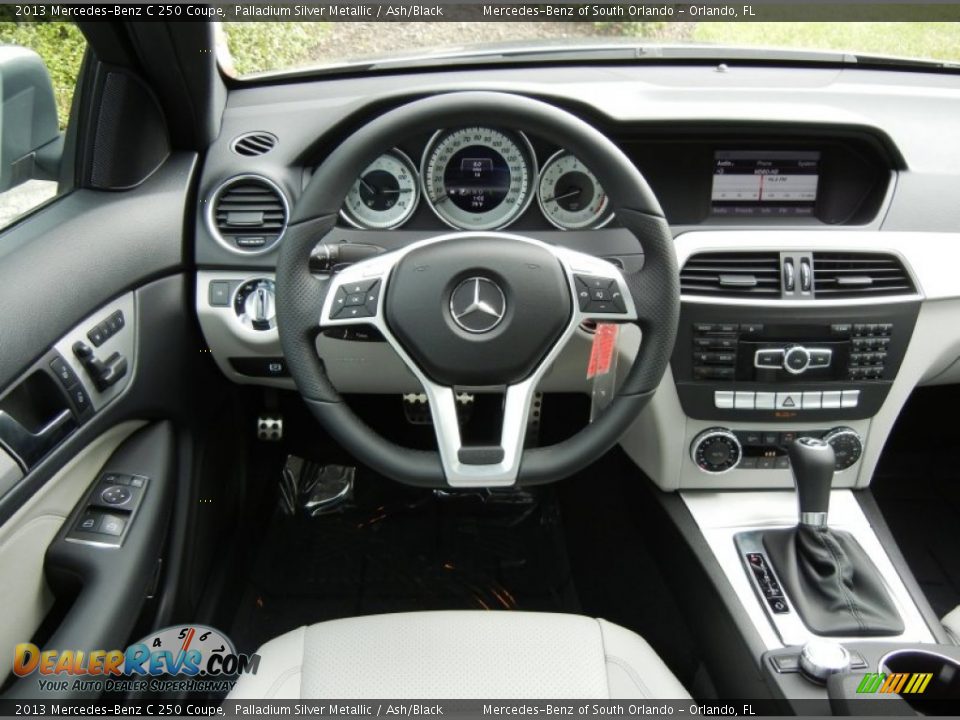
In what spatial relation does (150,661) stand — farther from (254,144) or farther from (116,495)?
(254,144)

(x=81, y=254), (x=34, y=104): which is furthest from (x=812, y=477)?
(x=34, y=104)

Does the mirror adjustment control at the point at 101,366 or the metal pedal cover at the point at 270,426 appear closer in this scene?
the mirror adjustment control at the point at 101,366

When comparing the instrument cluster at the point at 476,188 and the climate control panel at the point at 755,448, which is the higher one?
the instrument cluster at the point at 476,188

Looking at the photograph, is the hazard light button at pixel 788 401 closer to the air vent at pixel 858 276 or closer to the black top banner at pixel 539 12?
the air vent at pixel 858 276

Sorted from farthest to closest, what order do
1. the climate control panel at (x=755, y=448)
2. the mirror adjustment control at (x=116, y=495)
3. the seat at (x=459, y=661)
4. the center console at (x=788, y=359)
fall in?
1. the climate control panel at (x=755, y=448)
2. the center console at (x=788, y=359)
3. the mirror adjustment control at (x=116, y=495)
4. the seat at (x=459, y=661)

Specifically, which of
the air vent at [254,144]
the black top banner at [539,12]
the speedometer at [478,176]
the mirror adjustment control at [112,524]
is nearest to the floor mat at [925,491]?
the black top banner at [539,12]

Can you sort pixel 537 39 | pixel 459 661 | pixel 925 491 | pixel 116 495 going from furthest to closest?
pixel 925 491
pixel 537 39
pixel 116 495
pixel 459 661

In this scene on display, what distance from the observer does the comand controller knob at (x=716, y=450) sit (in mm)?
1716

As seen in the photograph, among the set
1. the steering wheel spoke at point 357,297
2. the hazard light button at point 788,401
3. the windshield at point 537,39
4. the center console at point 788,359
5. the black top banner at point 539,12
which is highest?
the black top banner at point 539,12

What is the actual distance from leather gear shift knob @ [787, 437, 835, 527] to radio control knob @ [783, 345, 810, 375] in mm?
153

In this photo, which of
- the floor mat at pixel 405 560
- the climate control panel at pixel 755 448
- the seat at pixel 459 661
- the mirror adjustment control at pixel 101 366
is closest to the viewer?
the seat at pixel 459 661

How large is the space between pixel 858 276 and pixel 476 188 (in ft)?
2.53

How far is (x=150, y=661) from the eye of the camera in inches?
60.2

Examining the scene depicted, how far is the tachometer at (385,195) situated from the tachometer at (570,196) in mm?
262
